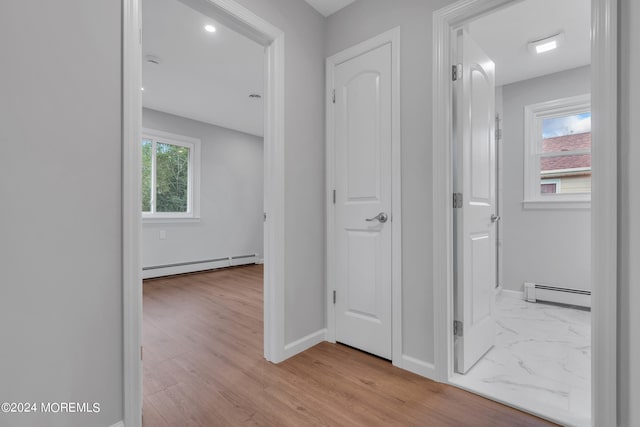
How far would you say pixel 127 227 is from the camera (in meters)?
1.28

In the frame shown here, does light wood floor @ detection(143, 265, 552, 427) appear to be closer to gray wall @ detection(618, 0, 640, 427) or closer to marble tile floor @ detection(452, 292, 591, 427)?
marble tile floor @ detection(452, 292, 591, 427)

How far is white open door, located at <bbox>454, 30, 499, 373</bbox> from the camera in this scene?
180 centimetres

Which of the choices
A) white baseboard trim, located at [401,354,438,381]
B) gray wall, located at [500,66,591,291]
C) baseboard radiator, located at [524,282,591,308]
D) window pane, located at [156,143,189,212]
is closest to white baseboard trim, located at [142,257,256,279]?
window pane, located at [156,143,189,212]

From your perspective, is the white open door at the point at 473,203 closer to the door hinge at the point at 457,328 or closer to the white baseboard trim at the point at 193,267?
the door hinge at the point at 457,328

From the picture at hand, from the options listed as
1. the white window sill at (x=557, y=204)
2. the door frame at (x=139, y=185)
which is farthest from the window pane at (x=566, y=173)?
the door frame at (x=139, y=185)

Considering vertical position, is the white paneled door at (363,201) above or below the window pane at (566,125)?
below

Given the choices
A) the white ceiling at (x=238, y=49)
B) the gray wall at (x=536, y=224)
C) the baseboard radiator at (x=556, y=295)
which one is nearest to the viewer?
the white ceiling at (x=238, y=49)

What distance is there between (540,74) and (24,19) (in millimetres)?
4380

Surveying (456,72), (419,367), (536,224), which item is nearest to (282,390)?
(419,367)

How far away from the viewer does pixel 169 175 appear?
16.1 ft

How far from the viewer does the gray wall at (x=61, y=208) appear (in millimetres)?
1037

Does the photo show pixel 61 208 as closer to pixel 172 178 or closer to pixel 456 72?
pixel 456 72

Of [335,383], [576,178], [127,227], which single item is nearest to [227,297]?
[335,383]

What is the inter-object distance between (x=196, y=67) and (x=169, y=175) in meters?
2.25
